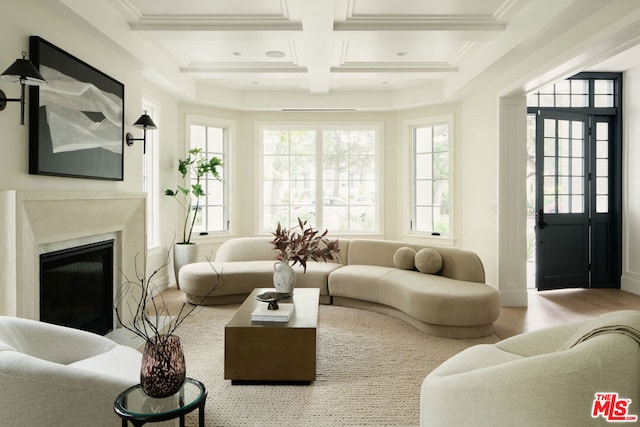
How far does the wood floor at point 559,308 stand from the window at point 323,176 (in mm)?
2659

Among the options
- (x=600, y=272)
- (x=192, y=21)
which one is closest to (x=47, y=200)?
(x=192, y=21)

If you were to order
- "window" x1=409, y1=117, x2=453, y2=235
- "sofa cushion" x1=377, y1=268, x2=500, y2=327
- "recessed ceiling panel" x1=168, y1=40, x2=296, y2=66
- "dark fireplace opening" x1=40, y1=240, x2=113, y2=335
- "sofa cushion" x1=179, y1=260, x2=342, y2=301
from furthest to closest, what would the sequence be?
"window" x1=409, y1=117, x2=453, y2=235
"sofa cushion" x1=179, y1=260, x2=342, y2=301
"recessed ceiling panel" x1=168, y1=40, x2=296, y2=66
"sofa cushion" x1=377, y1=268, x2=500, y2=327
"dark fireplace opening" x1=40, y1=240, x2=113, y2=335

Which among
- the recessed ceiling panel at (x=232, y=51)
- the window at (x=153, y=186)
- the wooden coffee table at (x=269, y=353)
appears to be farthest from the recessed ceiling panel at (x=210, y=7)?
the wooden coffee table at (x=269, y=353)

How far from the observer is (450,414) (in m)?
1.69

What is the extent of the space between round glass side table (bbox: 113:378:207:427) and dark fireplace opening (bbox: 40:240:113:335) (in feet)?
5.62

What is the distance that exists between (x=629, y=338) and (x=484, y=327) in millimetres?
2483

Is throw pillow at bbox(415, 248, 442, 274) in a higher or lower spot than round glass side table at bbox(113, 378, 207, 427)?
higher

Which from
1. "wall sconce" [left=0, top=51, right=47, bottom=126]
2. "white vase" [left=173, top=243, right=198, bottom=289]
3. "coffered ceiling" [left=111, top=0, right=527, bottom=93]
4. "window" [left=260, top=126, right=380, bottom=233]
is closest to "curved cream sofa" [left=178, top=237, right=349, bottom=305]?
"white vase" [left=173, top=243, right=198, bottom=289]

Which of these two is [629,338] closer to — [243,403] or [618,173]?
[243,403]

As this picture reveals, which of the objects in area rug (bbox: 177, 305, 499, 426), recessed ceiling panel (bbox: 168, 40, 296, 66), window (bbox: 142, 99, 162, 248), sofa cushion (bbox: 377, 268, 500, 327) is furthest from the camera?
window (bbox: 142, 99, 162, 248)

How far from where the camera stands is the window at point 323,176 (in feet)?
22.4

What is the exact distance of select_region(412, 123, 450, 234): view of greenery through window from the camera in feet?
20.6

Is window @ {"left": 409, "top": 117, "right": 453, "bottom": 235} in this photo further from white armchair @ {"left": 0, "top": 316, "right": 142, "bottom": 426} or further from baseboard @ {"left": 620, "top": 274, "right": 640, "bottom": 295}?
white armchair @ {"left": 0, "top": 316, "right": 142, "bottom": 426}

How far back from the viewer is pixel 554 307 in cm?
483
